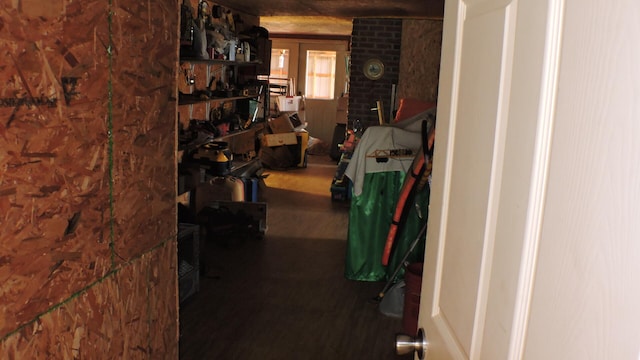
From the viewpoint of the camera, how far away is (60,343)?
1.97 m

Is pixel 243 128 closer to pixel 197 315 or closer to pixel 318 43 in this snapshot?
pixel 197 315

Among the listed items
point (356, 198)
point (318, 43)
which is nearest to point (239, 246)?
point (356, 198)

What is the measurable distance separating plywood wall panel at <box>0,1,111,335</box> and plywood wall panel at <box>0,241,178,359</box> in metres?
0.07

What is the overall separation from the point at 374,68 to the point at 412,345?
22.7ft

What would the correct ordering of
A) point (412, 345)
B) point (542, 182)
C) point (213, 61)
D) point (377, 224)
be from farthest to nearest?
1. point (213, 61)
2. point (377, 224)
3. point (412, 345)
4. point (542, 182)

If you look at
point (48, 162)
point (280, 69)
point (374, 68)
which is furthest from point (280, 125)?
point (48, 162)

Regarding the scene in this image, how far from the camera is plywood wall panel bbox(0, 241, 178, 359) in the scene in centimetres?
187

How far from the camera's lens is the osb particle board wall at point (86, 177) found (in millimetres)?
1697

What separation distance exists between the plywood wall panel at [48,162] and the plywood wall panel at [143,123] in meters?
0.11

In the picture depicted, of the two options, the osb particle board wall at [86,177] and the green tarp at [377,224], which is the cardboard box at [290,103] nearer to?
the green tarp at [377,224]

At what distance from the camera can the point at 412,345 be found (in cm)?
147

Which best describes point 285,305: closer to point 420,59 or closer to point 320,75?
point 420,59

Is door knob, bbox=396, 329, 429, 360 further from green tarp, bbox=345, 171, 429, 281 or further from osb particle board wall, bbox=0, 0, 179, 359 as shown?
green tarp, bbox=345, 171, 429, 281

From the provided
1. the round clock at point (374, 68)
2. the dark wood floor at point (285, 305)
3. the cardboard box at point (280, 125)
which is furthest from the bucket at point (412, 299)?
the cardboard box at point (280, 125)
